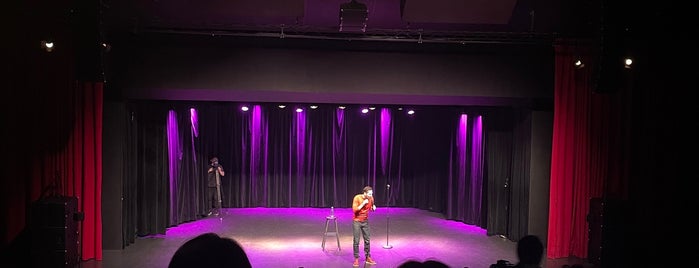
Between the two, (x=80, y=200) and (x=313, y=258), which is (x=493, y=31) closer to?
(x=313, y=258)

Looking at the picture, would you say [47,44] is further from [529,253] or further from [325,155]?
[325,155]

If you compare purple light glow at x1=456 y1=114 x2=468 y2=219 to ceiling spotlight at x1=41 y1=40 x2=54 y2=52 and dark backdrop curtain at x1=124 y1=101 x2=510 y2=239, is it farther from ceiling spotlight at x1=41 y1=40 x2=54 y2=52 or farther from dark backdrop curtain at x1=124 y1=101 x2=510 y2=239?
ceiling spotlight at x1=41 y1=40 x2=54 y2=52

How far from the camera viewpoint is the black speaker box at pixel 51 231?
7.54m

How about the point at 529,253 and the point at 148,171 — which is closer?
the point at 529,253

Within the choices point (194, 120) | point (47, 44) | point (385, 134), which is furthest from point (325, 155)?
point (47, 44)

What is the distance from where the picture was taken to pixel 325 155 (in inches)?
599

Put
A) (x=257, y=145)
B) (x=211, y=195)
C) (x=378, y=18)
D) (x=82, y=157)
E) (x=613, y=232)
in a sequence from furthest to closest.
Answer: (x=257, y=145) < (x=211, y=195) < (x=82, y=157) < (x=378, y=18) < (x=613, y=232)

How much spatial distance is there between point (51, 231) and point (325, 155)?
27.3ft

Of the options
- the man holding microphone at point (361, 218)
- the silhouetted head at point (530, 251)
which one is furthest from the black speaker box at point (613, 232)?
the silhouetted head at point (530, 251)

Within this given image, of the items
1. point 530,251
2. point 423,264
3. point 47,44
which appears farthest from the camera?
point 47,44

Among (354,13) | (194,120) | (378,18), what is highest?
(378,18)

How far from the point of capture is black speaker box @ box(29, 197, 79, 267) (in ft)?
24.7

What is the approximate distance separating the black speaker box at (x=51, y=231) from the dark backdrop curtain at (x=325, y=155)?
531 centimetres

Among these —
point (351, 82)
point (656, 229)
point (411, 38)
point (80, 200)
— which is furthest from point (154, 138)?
point (656, 229)
